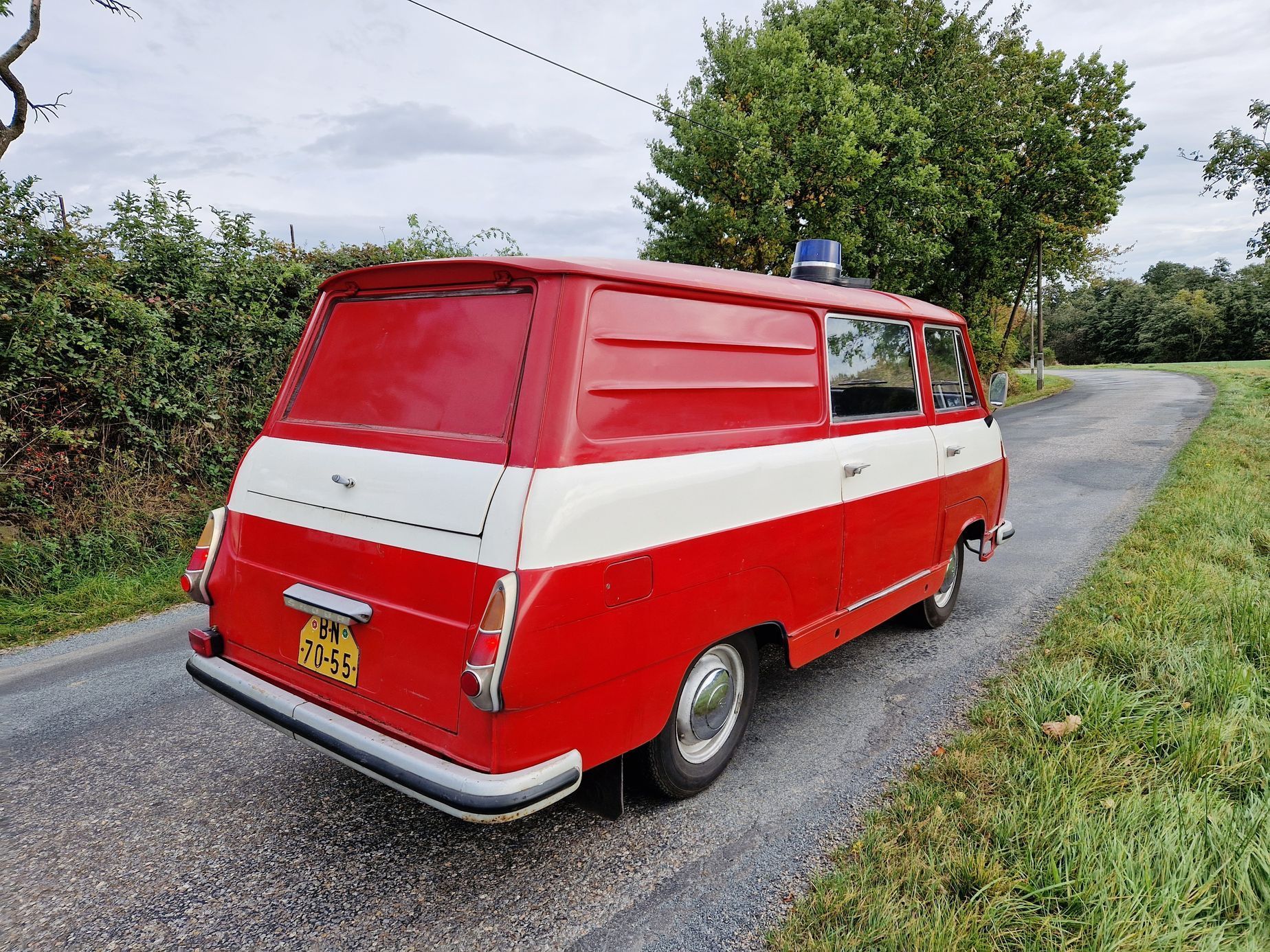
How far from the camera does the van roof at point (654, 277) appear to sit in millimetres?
2369

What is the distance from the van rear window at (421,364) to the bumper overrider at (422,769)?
1003mm

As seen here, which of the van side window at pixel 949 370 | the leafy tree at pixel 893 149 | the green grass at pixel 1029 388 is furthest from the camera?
the green grass at pixel 1029 388

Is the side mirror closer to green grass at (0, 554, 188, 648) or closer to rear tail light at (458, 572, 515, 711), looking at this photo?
rear tail light at (458, 572, 515, 711)

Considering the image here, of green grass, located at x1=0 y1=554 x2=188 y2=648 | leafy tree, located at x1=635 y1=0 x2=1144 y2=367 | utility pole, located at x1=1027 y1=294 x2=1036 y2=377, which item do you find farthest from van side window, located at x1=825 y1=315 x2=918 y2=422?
utility pole, located at x1=1027 y1=294 x2=1036 y2=377

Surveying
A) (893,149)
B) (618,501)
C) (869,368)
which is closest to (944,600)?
(869,368)

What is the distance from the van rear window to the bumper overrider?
100cm

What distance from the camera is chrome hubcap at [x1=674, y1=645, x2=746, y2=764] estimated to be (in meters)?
2.78

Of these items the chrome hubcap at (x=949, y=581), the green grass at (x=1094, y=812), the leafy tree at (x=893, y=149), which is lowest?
the green grass at (x=1094, y=812)

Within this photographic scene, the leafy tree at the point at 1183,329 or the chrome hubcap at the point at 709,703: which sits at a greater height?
the leafy tree at the point at 1183,329

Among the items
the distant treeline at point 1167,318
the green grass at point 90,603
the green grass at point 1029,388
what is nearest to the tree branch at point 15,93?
the green grass at point 90,603

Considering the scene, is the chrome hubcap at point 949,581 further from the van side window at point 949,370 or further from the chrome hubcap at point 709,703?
the chrome hubcap at point 709,703

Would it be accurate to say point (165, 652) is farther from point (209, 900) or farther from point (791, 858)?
point (791, 858)

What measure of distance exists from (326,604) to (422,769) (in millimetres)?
694

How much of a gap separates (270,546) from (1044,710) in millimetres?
3327
